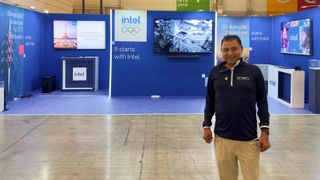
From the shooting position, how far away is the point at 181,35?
1225 cm

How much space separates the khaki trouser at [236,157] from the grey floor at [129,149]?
1696 millimetres

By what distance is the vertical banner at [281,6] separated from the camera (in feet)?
50.5

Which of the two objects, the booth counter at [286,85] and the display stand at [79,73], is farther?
the display stand at [79,73]

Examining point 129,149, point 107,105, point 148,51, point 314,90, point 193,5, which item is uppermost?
point 193,5

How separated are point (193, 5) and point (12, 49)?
6129mm

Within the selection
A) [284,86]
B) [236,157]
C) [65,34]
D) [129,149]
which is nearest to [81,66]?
[65,34]

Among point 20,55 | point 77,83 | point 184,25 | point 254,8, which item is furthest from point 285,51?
point 20,55

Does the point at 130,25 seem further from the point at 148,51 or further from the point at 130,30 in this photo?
the point at 148,51

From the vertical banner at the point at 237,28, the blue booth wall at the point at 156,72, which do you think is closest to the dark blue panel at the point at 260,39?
the vertical banner at the point at 237,28

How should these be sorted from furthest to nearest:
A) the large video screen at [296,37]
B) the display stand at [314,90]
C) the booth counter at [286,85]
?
the large video screen at [296,37] → the booth counter at [286,85] → the display stand at [314,90]

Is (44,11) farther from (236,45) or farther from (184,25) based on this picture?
(236,45)

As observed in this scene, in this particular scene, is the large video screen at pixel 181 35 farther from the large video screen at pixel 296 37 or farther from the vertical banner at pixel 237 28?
the large video screen at pixel 296 37

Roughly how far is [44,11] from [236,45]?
12180mm

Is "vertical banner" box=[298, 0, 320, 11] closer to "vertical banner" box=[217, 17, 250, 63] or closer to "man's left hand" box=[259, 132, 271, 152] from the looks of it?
"vertical banner" box=[217, 17, 250, 63]
